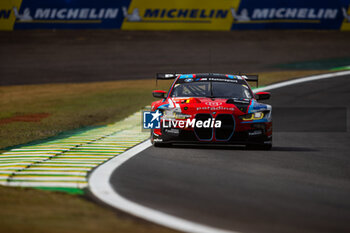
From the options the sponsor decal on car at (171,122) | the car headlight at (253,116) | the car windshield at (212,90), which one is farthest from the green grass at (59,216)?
the car windshield at (212,90)

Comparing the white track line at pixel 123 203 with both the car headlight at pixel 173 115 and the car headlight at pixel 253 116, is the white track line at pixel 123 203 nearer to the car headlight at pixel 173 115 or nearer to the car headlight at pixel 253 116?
the car headlight at pixel 173 115

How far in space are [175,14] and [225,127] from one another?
24.4 meters

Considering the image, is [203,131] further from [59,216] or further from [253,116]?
[59,216]

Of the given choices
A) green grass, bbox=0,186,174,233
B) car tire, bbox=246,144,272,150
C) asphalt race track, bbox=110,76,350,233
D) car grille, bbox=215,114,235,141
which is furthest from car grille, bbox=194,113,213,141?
green grass, bbox=0,186,174,233

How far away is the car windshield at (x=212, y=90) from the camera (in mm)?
11570

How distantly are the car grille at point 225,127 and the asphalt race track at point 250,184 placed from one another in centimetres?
31

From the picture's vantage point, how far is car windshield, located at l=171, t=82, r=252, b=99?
11570mm

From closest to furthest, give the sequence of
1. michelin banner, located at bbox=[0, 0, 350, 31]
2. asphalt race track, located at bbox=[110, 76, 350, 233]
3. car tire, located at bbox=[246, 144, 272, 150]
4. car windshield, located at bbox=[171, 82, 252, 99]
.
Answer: asphalt race track, located at bbox=[110, 76, 350, 233] < car tire, located at bbox=[246, 144, 272, 150] < car windshield, located at bbox=[171, 82, 252, 99] < michelin banner, located at bbox=[0, 0, 350, 31]

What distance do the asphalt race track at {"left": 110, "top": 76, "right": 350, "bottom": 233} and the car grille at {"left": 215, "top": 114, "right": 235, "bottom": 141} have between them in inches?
12.1

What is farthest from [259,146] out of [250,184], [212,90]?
[250,184]

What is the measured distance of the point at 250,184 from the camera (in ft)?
24.1

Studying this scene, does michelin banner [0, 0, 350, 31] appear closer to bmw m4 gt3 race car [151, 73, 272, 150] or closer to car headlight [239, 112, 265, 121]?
bmw m4 gt3 race car [151, 73, 272, 150]

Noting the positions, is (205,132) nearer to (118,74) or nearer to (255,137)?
(255,137)

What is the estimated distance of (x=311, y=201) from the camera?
6422 mm
